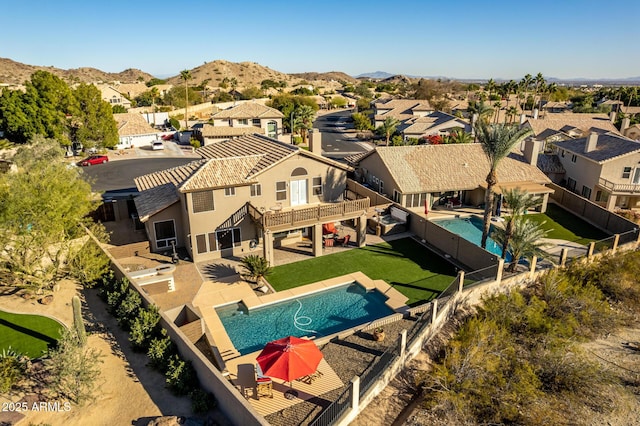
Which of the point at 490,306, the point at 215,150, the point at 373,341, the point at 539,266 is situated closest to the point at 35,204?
the point at 215,150

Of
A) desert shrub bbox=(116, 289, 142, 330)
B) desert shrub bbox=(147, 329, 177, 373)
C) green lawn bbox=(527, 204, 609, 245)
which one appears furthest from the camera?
green lawn bbox=(527, 204, 609, 245)

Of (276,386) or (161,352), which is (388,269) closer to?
(276,386)

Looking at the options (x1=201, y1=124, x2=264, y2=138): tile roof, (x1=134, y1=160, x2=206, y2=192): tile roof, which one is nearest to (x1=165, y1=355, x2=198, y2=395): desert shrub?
(x1=134, y1=160, x2=206, y2=192): tile roof

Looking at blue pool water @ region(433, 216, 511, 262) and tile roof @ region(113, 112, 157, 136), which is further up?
tile roof @ region(113, 112, 157, 136)

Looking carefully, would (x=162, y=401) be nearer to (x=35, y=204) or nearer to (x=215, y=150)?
(x=35, y=204)

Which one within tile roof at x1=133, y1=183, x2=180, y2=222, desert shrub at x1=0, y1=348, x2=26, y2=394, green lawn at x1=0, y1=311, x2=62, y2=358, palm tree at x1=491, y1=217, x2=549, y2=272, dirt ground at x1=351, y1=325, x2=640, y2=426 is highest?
tile roof at x1=133, y1=183, x2=180, y2=222

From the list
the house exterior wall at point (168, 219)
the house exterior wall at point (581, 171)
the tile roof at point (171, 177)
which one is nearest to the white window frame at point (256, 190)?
the tile roof at point (171, 177)

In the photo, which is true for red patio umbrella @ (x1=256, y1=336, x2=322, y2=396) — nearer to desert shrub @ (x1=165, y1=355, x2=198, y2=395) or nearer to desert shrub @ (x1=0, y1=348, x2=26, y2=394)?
desert shrub @ (x1=165, y1=355, x2=198, y2=395)

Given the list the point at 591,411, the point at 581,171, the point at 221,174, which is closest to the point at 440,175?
the point at 581,171
